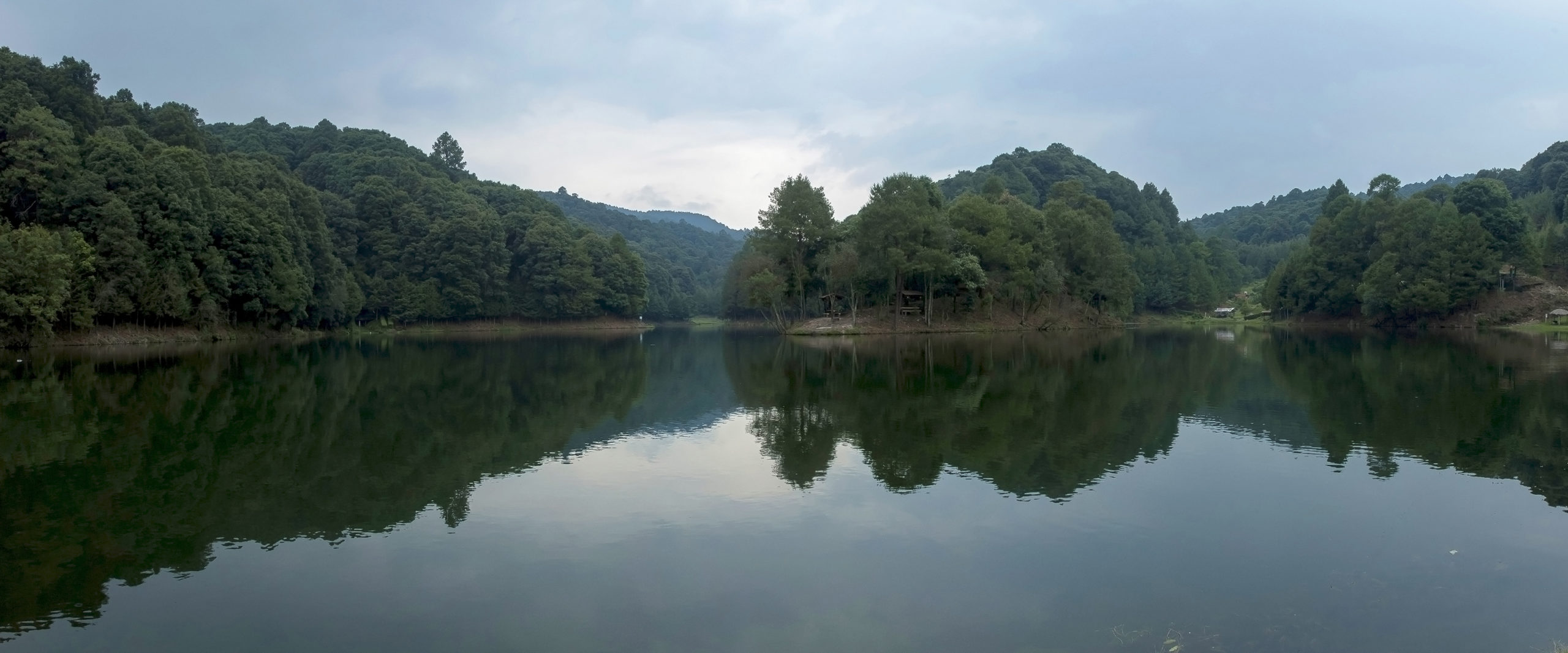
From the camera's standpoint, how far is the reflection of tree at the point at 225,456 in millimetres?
9164

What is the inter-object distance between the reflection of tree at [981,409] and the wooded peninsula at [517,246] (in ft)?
84.2

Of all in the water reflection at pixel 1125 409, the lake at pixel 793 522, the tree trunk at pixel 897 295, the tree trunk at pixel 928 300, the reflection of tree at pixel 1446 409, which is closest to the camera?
the lake at pixel 793 522

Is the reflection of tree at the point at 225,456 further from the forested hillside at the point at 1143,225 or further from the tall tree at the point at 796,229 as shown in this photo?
the forested hillside at the point at 1143,225

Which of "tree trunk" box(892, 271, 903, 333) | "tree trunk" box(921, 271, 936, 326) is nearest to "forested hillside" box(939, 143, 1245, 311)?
"tree trunk" box(921, 271, 936, 326)

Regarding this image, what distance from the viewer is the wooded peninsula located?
46.9 meters

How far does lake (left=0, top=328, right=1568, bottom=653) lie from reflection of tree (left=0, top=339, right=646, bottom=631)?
8 centimetres

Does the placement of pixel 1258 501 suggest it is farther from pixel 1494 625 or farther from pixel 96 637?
pixel 96 637

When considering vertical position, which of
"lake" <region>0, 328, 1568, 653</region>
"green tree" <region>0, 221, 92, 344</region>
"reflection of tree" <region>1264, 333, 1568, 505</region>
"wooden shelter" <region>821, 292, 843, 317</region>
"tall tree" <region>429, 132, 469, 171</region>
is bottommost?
"reflection of tree" <region>1264, 333, 1568, 505</region>

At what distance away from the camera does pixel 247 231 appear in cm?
5778

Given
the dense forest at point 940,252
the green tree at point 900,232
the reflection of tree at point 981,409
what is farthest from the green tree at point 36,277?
the green tree at point 900,232

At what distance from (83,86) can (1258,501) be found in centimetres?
7421

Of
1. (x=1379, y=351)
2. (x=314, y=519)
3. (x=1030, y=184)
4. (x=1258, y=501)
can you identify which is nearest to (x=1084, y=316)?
Result: (x=1379, y=351)

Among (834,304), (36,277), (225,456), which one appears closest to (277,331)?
(36,277)

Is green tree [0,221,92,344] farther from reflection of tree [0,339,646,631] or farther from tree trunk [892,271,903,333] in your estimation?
tree trunk [892,271,903,333]
